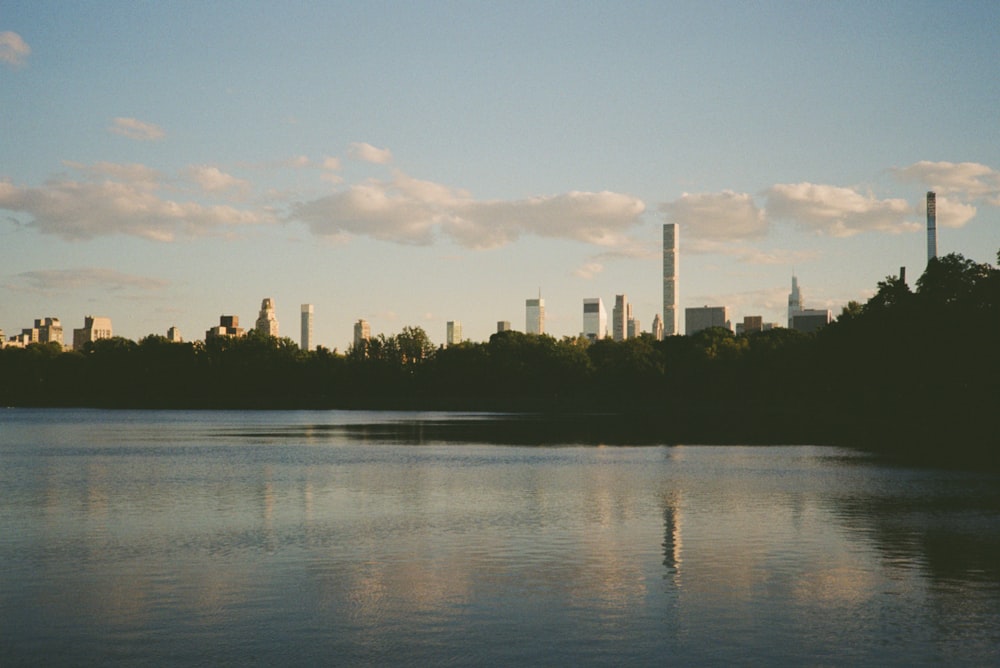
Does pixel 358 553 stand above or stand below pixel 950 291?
below

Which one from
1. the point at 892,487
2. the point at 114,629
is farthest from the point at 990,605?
the point at 892,487

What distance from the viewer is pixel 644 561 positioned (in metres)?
26.0

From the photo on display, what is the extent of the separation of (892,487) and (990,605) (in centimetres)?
2526

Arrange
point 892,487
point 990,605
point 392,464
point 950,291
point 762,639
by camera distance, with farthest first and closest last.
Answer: point 950,291 < point 392,464 < point 892,487 < point 990,605 < point 762,639

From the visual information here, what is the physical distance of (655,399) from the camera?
192m

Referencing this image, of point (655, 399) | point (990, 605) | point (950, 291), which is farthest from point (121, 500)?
point (655, 399)

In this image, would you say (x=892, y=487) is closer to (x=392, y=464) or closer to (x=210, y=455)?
(x=392, y=464)

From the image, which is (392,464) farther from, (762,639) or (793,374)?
(793,374)

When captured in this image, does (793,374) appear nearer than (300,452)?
No

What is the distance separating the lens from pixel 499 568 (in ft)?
82.2

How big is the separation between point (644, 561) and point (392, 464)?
3319 centimetres

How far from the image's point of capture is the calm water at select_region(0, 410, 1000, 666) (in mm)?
17828

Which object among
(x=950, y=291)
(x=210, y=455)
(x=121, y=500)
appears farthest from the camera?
(x=950, y=291)

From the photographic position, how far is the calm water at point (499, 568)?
58.5ft
